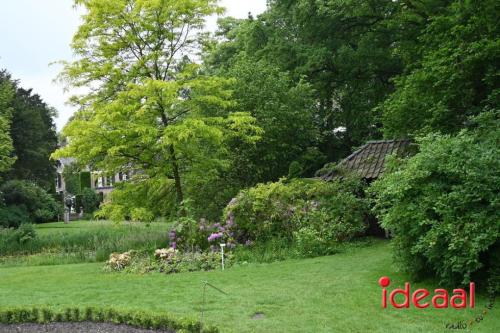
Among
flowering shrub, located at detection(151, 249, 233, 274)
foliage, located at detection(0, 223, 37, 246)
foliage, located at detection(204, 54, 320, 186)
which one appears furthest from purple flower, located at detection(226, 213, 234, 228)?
foliage, located at detection(0, 223, 37, 246)

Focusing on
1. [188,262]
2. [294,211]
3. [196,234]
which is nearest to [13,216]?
[196,234]

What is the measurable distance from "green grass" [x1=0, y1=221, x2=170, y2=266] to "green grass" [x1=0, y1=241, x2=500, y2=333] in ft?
10.1

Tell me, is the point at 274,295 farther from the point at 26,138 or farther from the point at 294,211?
the point at 26,138

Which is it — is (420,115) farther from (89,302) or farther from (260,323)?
(89,302)

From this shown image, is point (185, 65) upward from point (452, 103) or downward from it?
upward

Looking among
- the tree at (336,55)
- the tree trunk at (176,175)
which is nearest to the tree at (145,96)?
the tree trunk at (176,175)

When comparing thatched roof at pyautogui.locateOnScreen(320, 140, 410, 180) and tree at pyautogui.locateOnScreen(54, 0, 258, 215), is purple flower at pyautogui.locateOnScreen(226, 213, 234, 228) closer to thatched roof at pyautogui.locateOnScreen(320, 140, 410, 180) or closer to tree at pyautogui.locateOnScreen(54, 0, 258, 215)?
tree at pyautogui.locateOnScreen(54, 0, 258, 215)

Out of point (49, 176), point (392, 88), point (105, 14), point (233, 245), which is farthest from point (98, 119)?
point (49, 176)

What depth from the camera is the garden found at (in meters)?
6.85

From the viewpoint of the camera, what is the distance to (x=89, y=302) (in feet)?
27.2

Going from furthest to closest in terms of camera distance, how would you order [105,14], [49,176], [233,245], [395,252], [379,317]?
[49,176]
[105,14]
[233,245]
[395,252]
[379,317]

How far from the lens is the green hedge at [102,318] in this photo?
6234 mm

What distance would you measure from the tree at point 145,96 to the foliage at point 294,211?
193 cm

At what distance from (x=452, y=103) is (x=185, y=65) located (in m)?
7.76
